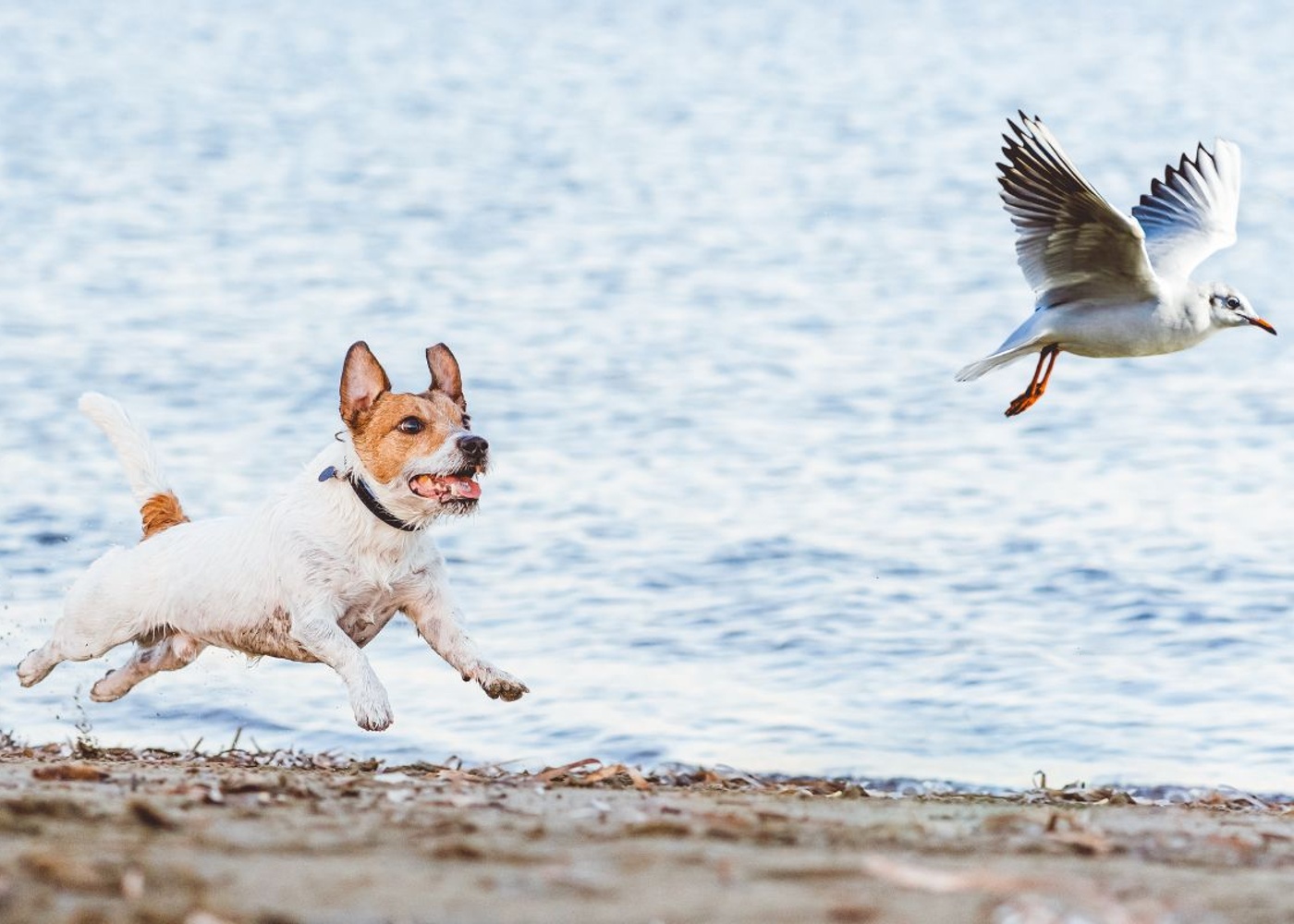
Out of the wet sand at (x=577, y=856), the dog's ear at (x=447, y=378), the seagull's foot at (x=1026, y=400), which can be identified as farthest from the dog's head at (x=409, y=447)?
the seagull's foot at (x=1026, y=400)

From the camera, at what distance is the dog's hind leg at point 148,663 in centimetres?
708

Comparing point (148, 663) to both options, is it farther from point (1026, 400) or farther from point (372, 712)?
point (1026, 400)

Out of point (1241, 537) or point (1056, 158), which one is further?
point (1241, 537)

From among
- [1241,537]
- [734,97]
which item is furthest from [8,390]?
[734,97]

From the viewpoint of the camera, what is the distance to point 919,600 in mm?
9969

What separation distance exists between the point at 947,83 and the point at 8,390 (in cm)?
1832

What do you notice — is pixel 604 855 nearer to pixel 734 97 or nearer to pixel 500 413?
pixel 500 413

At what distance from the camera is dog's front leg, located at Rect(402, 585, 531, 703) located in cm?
658

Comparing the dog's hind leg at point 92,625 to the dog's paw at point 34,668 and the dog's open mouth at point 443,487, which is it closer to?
the dog's paw at point 34,668

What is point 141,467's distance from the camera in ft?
23.8

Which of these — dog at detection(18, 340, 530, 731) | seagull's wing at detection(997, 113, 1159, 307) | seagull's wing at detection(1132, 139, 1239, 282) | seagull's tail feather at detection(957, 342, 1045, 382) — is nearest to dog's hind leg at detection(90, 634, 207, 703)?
dog at detection(18, 340, 530, 731)

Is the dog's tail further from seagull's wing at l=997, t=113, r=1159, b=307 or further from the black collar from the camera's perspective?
seagull's wing at l=997, t=113, r=1159, b=307

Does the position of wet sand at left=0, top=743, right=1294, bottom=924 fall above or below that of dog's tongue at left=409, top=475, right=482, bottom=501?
below

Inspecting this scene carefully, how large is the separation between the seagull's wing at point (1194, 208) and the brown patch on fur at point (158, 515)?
4.09m
